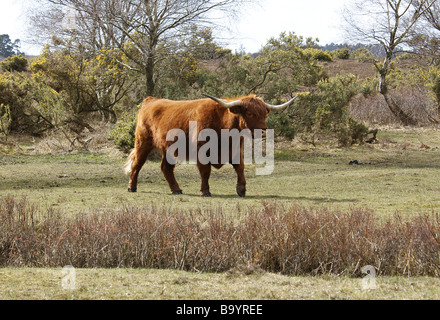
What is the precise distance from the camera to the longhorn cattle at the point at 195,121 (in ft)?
34.9

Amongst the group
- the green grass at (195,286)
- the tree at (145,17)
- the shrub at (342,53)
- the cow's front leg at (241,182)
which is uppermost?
the shrub at (342,53)

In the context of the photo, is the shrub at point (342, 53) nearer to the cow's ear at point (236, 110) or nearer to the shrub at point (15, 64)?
the shrub at point (15, 64)

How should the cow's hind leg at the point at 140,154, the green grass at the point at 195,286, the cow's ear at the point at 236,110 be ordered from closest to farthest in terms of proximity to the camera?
the green grass at the point at 195,286 < the cow's ear at the point at 236,110 < the cow's hind leg at the point at 140,154

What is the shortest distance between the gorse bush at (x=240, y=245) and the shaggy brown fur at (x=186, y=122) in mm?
3734

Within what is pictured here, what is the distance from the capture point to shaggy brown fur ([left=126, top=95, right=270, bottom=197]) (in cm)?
1064

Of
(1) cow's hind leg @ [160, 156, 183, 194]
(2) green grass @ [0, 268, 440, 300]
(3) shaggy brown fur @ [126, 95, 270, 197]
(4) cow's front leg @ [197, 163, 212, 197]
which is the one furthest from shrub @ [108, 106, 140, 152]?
(2) green grass @ [0, 268, 440, 300]

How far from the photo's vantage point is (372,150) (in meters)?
20.8

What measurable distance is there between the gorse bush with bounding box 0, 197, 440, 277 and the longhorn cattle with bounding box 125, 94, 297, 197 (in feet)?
12.4

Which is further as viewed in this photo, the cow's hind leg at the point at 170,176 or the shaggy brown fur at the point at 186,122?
the cow's hind leg at the point at 170,176

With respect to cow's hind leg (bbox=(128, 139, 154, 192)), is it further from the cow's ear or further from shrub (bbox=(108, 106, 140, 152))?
shrub (bbox=(108, 106, 140, 152))

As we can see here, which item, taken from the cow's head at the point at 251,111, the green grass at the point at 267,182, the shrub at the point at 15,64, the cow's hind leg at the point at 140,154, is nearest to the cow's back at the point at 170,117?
the cow's hind leg at the point at 140,154
